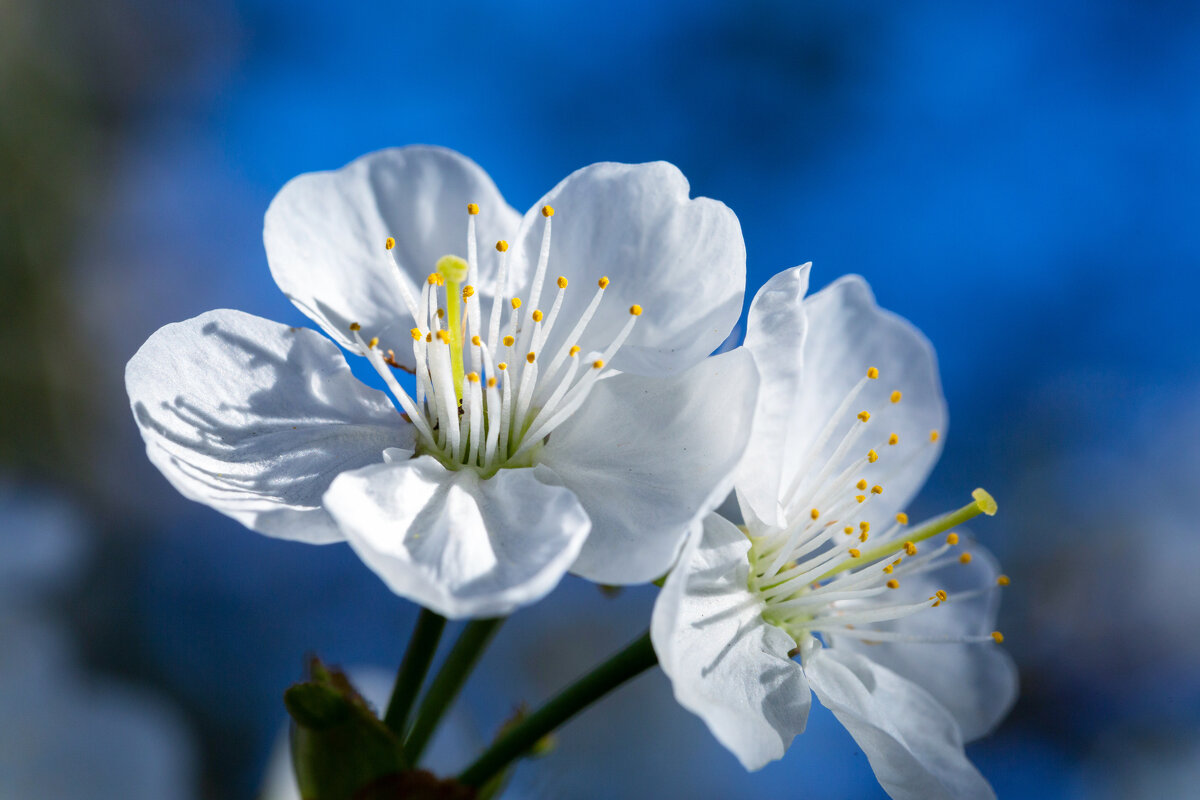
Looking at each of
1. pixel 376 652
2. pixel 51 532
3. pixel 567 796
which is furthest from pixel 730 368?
pixel 376 652

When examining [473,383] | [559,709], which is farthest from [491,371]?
[559,709]

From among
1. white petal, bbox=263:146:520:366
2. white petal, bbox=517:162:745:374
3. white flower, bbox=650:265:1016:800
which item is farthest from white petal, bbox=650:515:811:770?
white petal, bbox=263:146:520:366

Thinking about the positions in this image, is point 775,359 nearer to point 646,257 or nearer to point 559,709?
point 646,257

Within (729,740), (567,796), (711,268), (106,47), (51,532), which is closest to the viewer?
(729,740)

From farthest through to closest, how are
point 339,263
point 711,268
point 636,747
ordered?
1. point 636,747
2. point 339,263
3. point 711,268

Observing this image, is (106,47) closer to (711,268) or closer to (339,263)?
(339,263)

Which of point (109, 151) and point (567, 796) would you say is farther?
point (109, 151)
